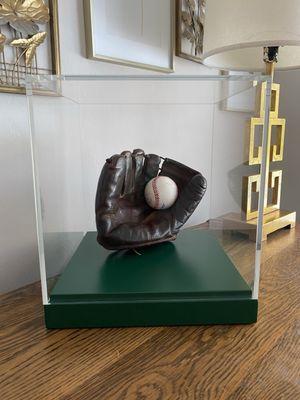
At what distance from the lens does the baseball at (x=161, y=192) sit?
725 millimetres

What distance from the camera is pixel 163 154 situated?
3.11 feet

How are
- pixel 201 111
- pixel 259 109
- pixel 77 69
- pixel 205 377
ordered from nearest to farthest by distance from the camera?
pixel 205 377, pixel 259 109, pixel 77 69, pixel 201 111

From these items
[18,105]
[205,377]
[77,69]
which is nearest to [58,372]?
[205,377]

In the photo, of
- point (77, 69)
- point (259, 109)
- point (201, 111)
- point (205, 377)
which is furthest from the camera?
point (201, 111)

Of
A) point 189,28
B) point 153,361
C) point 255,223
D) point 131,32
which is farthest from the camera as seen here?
point 189,28

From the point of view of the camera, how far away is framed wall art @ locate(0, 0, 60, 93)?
2.19 ft

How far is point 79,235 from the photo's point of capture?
865 millimetres

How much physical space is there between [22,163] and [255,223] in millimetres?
543

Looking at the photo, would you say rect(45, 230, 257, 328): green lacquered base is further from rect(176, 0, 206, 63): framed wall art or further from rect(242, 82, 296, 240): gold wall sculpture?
rect(176, 0, 206, 63): framed wall art

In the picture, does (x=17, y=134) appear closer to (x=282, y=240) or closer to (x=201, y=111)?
(x=201, y=111)

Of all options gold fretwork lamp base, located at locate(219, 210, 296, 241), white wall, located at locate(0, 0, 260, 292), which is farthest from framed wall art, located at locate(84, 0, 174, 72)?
gold fretwork lamp base, located at locate(219, 210, 296, 241)

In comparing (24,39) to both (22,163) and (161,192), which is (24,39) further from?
(161,192)

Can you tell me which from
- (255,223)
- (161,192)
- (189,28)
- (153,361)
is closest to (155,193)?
(161,192)

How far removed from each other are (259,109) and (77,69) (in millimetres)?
479
